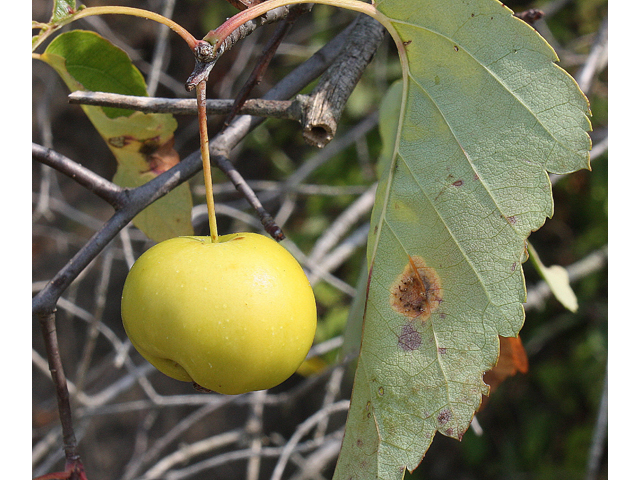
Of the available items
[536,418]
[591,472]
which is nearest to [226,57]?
[536,418]

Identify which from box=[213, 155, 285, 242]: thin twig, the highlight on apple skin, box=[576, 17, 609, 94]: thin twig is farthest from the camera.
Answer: box=[576, 17, 609, 94]: thin twig

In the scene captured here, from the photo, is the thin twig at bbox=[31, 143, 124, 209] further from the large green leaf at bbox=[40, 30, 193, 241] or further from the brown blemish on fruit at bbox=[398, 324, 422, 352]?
the brown blemish on fruit at bbox=[398, 324, 422, 352]

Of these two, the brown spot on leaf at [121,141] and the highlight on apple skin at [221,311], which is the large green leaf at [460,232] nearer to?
the highlight on apple skin at [221,311]

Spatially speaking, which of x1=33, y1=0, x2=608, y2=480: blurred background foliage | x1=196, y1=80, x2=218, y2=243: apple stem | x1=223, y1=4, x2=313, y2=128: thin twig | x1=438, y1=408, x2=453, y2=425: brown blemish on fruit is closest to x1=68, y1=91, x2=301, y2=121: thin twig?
x1=223, y1=4, x2=313, y2=128: thin twig

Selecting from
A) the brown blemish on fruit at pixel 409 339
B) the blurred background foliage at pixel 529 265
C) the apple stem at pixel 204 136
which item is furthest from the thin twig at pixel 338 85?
the blurred background foliage at pixel 529 265

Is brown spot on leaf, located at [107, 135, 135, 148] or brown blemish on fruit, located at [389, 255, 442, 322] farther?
brown spot on leaf, located at [107, 135, 135, 148]

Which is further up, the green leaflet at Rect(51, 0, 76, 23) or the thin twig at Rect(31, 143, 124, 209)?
the green leaflet at Rect(51, 0, 76, 23)

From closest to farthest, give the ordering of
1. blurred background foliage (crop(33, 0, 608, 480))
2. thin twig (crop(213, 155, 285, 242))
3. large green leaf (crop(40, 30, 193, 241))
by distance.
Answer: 1. thin twig (crop(213, 155, 285, 242))
2. large green leaf (crop(40, 30, 193, 241))
3. blurred background foliage (crop(33, 0, 608, 480))

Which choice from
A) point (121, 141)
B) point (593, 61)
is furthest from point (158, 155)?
point (593, 61)
